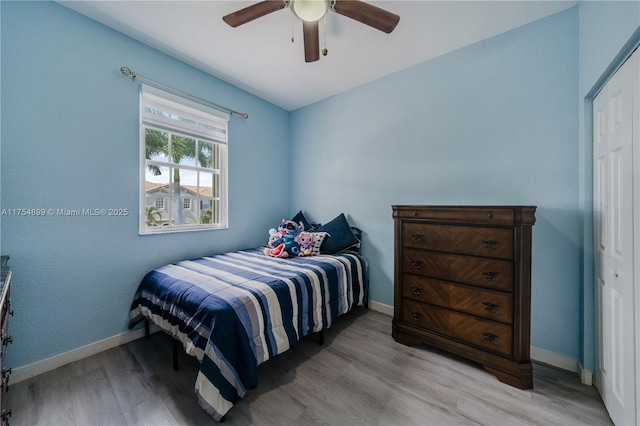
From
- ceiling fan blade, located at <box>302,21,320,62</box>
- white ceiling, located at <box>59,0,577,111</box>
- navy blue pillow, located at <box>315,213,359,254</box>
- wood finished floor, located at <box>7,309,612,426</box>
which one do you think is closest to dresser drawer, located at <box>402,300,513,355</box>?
wood finished floor, located at <box>7,309,612,426</box>

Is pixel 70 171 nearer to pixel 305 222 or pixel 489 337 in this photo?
pixel 305 222

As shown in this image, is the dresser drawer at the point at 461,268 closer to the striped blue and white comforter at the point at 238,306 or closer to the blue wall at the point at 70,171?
the striped blue and white comforter at the point at 238,306

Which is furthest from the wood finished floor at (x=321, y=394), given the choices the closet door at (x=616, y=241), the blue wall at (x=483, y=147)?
the blue wall at (x=483, y=147)

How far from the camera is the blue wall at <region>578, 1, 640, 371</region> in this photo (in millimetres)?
1286

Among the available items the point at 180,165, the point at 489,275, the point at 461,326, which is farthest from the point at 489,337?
the point at 180,165

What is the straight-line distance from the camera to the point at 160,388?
154 cm

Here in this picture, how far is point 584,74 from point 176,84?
335cm

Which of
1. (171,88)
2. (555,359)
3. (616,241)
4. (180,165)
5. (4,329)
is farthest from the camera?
(180,165)

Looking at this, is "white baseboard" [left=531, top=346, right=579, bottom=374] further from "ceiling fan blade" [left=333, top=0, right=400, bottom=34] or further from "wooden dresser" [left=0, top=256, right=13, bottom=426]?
"wooden dresser" [left=0, top=256, right=13, bottom=426]

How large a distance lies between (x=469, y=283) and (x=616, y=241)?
0.78 meters

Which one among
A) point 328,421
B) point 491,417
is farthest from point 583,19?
point 328,421

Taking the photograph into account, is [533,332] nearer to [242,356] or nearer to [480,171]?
[480,171]

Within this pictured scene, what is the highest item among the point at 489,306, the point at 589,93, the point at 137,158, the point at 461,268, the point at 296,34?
the point at 296,34

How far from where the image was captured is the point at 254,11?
1.51 m
